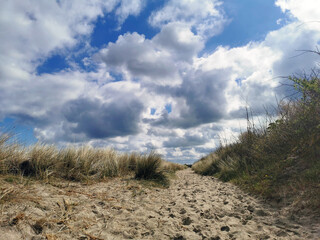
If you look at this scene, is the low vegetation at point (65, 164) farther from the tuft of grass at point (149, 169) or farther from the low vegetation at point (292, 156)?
the low vegetation at point (292, 156)

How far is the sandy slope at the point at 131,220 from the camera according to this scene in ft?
7.62

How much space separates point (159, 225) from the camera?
9.07ft

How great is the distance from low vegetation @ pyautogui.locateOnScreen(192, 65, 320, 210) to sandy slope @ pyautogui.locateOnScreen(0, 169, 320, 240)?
2.06 feet

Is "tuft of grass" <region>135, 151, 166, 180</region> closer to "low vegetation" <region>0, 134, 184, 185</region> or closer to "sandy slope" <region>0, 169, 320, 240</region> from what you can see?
"low vegetation" <region>0, 134, 184, 185</region>

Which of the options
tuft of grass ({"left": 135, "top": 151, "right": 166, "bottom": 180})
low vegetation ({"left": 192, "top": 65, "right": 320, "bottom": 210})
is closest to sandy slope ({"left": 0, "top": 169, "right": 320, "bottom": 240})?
low vegetation ({"left": 192, "top": 65, "right": 320, "bottom": 210})

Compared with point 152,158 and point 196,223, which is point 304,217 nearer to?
point 196,223

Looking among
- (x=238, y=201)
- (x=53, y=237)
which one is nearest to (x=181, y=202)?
(x=238, y=201)

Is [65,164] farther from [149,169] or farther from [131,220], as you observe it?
[131,220]

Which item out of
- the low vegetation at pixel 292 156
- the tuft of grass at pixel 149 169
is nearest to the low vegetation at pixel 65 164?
the tuft of grass at pixel 149 169

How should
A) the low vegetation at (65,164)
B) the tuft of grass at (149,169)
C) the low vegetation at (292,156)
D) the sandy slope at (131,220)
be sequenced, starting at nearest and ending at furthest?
the sandy slope at (131,220), the low vegetation at (292,156), the low vegetation at (65,164), the tuft of grass at (149,169)

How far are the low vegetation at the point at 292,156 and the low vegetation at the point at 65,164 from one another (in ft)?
8.90

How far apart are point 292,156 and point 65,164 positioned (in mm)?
5587

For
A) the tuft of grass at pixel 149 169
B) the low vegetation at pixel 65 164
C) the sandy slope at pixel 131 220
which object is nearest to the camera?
the sandy slope at pixel 131 220

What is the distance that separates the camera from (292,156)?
5281 mm
